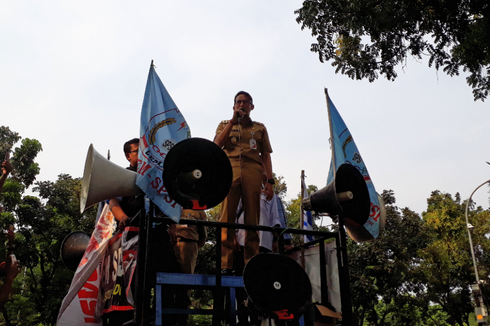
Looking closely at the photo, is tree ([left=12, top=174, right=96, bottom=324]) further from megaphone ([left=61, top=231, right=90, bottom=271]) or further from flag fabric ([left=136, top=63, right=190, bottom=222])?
flag fabric ([left=136, top=63, right=190, bottom=222])

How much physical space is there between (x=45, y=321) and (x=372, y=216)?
19139 millimetres

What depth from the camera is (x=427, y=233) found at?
25.6 meters

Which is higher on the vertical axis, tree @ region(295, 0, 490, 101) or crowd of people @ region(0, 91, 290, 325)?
tree @ region(295, 0, 490, 101)

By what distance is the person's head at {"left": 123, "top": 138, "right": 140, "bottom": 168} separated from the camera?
5.38 m

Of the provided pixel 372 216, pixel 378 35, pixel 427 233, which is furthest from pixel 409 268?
pixel 372 216

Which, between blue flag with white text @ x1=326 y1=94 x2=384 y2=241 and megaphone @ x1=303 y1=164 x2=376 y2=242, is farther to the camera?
blue flag with white text @ x1=326 y1=94 x2=384 y2=241

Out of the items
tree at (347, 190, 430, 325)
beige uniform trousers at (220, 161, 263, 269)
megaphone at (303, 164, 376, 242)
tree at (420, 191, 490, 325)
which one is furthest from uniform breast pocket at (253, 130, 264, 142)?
tree at (420, 191, 490, 325)

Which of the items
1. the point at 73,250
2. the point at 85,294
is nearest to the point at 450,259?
the point at 73,250

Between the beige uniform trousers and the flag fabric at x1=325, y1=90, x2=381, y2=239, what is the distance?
101cm

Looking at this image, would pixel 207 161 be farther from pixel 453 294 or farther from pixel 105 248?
pixel 453 294

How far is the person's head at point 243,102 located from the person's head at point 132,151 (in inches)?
55.0

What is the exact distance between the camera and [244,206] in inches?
211

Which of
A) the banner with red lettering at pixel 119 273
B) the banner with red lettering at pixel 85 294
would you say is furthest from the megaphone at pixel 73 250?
the banner with red lettering at pixel 119 273

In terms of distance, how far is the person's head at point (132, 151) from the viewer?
17.6 ft
